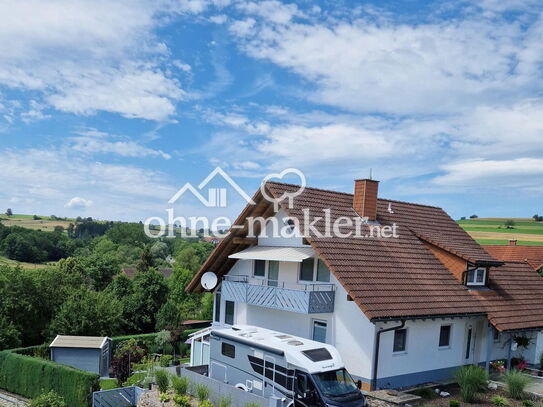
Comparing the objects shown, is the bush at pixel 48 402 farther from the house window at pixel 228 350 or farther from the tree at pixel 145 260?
the tree at pixel 145 260

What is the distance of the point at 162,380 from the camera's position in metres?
17.1

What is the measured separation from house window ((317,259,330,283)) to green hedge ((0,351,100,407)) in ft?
33.0

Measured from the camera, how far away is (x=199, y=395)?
1568cm

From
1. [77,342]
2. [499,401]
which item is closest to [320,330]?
[499,401]

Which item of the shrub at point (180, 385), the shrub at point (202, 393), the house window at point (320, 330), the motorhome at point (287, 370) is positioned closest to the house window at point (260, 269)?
the house window at point (320, 330)

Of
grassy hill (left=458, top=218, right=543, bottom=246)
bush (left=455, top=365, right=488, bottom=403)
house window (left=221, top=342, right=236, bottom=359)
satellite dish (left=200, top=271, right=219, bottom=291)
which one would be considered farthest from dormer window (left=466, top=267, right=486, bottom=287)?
grassy hill (left=458, top=218, right=543, bottom=246)

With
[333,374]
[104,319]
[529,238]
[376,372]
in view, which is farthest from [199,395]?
[529,238]

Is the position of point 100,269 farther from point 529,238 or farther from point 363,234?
point 529,238

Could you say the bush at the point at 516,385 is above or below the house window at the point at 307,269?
below

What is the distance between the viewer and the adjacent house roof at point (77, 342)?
24.3 metres

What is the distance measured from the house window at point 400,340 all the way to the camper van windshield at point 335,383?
4323mm

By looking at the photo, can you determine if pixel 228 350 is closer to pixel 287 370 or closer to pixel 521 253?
pixel 287 370

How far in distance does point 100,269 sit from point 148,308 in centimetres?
1133

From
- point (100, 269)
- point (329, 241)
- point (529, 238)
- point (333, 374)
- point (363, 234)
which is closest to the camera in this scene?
point (333, 374)
